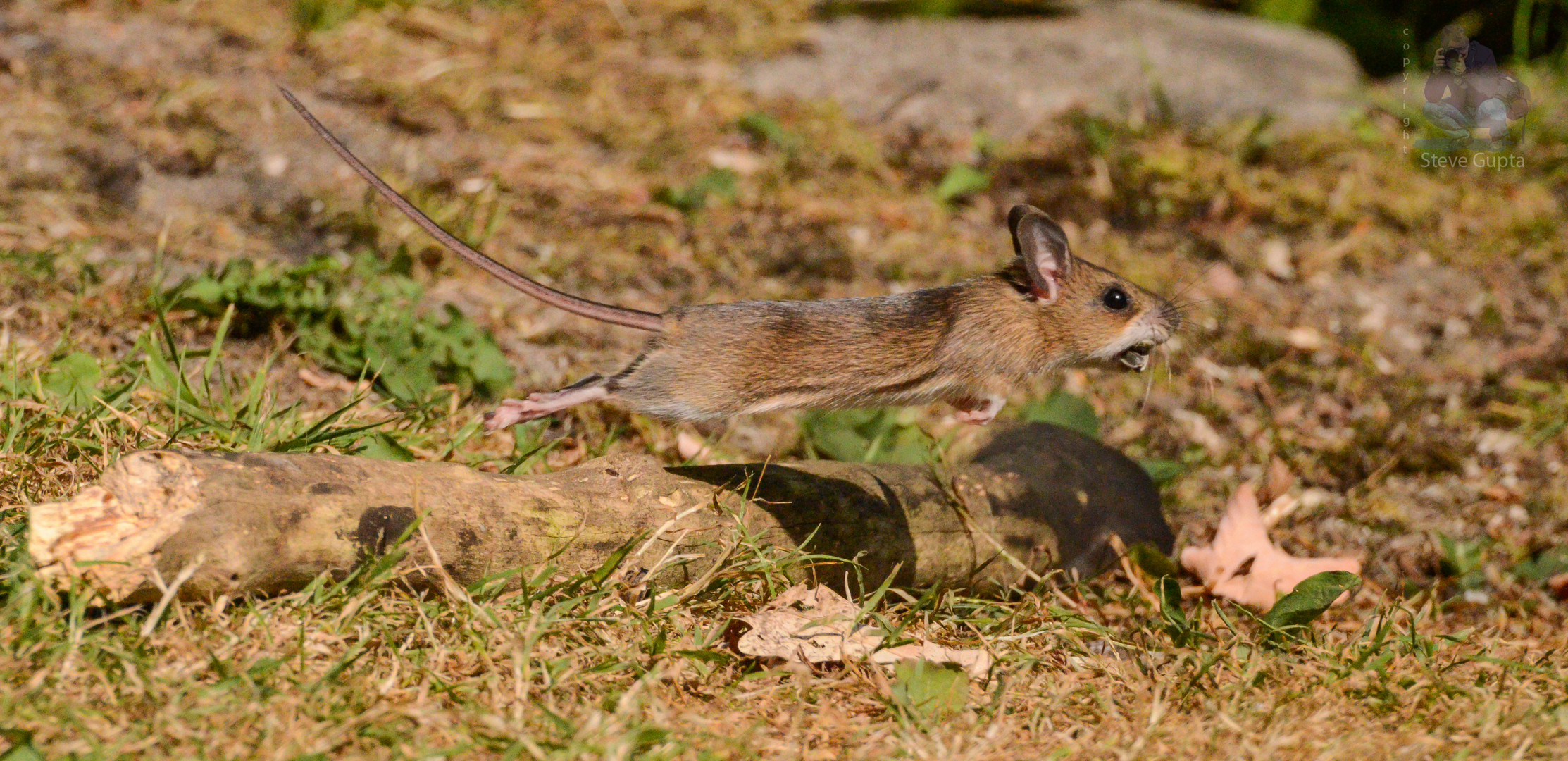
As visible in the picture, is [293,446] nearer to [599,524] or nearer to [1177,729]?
[599,524]

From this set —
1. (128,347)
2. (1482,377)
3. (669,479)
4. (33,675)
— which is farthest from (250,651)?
(1482,377)

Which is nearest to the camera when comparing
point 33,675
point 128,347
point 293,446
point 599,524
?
point 33,675

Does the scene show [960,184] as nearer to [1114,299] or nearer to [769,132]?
[769,132]

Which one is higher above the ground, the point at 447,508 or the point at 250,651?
the point at 447,508

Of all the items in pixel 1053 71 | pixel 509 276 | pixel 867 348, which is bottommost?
pixel 867 348

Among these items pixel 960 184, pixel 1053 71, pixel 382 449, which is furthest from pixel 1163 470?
pixel 1053 71

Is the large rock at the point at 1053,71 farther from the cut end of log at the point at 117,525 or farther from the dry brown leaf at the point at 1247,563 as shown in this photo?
the cut end of log at the point at 117,525
